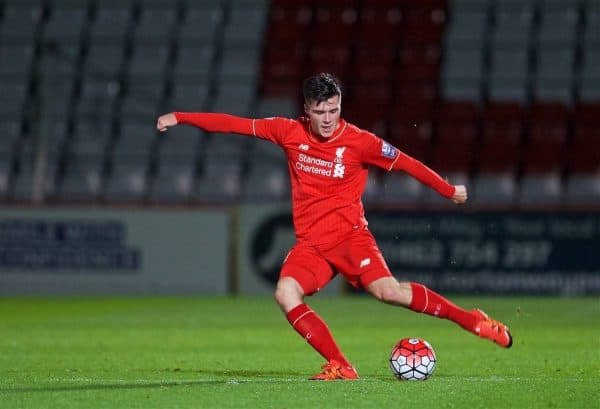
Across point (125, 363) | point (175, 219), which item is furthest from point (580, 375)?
point (175, 219)

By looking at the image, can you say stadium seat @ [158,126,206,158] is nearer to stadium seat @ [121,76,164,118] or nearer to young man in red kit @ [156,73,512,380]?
stadium seat @ [121,76,164,118]

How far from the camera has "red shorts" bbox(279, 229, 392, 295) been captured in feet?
27.6

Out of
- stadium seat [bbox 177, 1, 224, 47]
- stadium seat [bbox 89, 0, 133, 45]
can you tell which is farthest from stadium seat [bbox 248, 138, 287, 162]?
stadium seat [bbox 89, 0, 133, 45]

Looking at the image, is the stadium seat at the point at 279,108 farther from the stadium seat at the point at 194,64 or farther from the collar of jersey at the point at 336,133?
the collar of jersey at the point at 336,133

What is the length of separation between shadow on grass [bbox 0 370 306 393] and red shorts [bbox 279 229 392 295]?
0.65 m

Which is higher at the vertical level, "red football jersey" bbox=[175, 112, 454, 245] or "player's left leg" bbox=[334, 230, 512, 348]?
"red football jersey" bbox=[175, 112, 454, 245]

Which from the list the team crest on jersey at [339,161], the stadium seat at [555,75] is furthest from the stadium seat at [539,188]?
the team crest on jersey at [339,161]

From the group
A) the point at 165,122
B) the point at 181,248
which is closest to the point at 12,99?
the point at 181,248

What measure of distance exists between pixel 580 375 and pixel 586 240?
1077 cm

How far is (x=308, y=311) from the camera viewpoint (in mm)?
8344

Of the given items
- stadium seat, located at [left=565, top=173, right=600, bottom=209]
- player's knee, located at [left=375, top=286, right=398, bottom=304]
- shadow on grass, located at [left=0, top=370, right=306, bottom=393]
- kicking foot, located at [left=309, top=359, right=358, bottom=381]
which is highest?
stadium seat, located at [left=565, top=173, right=600, bottom=209]

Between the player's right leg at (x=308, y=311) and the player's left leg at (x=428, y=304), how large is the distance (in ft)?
1.23

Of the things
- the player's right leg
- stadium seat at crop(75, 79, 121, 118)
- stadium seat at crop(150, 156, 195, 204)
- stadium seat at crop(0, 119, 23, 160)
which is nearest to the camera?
the player's right leg

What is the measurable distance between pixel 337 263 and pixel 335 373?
74 cm
